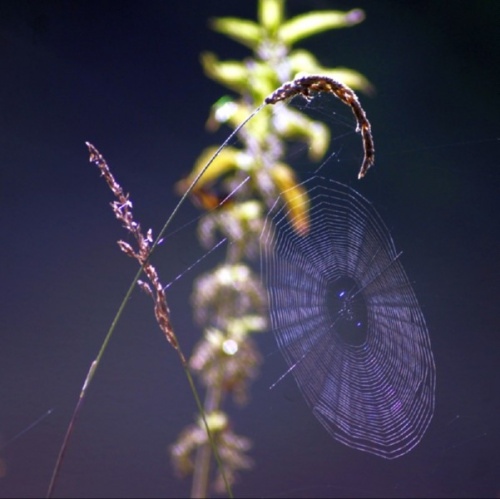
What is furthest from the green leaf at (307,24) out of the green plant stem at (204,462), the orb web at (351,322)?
the green plant stem at (204,462)

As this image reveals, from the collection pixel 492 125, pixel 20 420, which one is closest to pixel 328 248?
Answer: pixel 492 125

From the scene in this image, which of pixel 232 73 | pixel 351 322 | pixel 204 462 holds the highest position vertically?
pixel 232 73

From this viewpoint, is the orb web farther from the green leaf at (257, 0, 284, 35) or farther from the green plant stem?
the green leaf at (257, 0, 284, 35)

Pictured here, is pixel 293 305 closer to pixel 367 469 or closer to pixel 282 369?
pixel 282 369

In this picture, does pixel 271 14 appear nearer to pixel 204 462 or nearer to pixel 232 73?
pixel 232 73

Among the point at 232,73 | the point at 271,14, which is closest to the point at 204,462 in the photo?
the point at 232,73

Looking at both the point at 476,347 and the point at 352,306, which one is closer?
the point at 352,306

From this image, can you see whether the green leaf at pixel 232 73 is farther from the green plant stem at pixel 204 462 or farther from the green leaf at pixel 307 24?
the green plant stem at pixel 204 462

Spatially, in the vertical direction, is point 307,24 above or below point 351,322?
above
